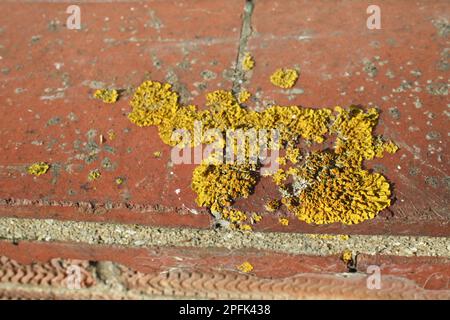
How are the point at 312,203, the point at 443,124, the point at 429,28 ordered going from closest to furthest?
the point at 312,203 < the point at 443,124 < the point at 429,28

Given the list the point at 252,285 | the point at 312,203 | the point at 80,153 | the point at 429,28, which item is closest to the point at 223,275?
the point at 252,285

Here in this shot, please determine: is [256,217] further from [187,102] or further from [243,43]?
[243,43]

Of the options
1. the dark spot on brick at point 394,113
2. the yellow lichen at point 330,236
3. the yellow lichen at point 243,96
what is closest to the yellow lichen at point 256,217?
the yellow lichen at point 330,236

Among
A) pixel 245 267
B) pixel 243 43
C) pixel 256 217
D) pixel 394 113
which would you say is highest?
pixel 243 43

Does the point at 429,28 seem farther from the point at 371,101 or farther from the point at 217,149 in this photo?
the point at 217,149

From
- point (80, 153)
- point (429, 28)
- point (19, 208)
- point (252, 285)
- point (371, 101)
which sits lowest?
point (252, 285)

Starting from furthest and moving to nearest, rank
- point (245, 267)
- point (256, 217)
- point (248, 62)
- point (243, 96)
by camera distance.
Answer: point (248, 62)
point (243, 96)
point (245, 267)
point (256, 217)

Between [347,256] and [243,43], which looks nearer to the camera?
[347,256]

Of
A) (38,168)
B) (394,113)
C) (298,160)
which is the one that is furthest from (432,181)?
(38,168)
